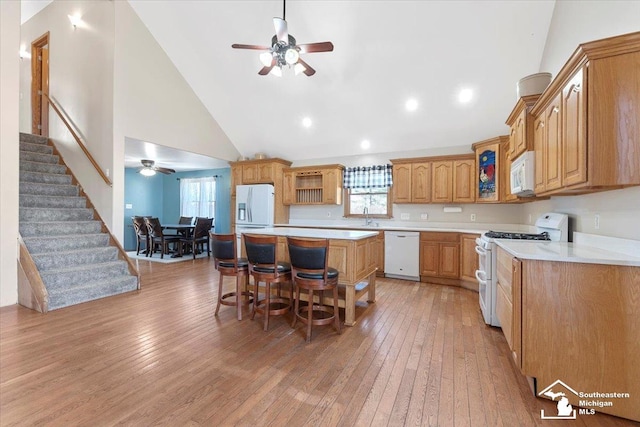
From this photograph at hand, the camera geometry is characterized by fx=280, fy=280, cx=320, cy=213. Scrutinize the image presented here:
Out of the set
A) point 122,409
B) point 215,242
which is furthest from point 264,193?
point 122,409

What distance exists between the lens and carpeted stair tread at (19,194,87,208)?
4078 millimetres

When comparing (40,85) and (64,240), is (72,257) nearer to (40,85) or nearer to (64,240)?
(64,240)

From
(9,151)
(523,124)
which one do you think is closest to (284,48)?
(523,124)

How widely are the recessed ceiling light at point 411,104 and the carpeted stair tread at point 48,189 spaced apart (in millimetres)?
5844

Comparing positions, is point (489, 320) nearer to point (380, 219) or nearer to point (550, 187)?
point (550, 187)

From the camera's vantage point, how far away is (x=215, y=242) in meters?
3.10

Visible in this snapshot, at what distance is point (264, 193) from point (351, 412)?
5.09 meters

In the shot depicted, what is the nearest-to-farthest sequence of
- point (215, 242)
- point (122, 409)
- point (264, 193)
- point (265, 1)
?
point (122, 409), point (215, 242), point (265, 1), point (264, 193)

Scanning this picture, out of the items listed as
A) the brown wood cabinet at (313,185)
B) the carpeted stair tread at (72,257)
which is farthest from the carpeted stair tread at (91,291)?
the brown wood cabinet at (313,185)

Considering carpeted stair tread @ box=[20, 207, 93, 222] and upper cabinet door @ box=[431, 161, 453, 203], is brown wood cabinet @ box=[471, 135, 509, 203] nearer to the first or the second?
Result: upper cabinet door @ box=[431, 161, 453, 203]

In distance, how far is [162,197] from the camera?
9.08 meters

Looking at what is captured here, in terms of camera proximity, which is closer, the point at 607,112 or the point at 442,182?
the point at 607,112

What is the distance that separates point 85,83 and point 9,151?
2149mm

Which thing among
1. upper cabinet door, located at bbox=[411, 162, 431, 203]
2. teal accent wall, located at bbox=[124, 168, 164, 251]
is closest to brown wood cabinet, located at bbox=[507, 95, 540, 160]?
upper cabinet door, located at bbox=[411, 162, 431, 203]
